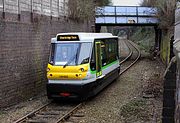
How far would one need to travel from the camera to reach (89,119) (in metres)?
11.5

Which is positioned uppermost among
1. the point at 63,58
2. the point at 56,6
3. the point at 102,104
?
the point at 56,6

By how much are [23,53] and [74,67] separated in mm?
2829

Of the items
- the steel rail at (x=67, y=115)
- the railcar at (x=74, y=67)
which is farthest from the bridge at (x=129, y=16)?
the steel rail at (x=67, y=115)

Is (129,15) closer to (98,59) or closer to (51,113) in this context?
(98,59)

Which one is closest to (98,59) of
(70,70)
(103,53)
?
(103,53)

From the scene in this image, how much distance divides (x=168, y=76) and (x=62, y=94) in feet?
25.2

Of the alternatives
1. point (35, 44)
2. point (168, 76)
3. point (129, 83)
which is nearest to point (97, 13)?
point (129, 83)

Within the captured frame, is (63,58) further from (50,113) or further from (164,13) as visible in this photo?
(164,13)

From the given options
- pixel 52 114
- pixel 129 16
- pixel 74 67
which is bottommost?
pixel 52 114

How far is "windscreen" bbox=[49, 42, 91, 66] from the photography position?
13.8 meters

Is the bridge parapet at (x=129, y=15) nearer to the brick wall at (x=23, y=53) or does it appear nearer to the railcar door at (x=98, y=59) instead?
the brick wall at (x=23, y=53)

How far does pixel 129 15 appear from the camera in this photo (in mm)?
37969

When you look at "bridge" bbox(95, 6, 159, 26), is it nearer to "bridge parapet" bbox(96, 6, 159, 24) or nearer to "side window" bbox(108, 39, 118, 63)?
"bridge parapet" bbox(96, 6, 159, 24)

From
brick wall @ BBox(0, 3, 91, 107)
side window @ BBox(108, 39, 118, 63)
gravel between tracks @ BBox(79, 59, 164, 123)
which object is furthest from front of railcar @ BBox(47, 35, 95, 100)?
side window @ BBox(108, 39, 118, 63)
